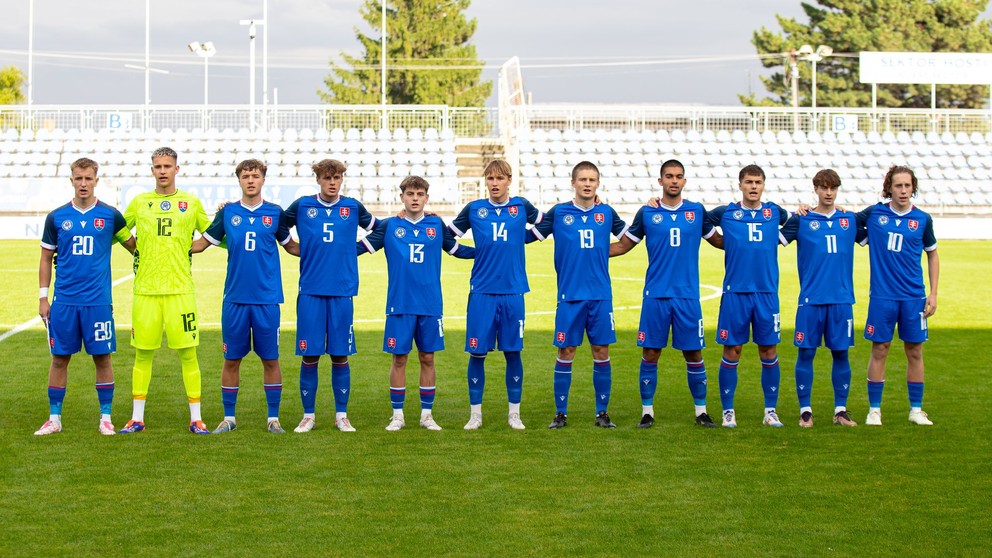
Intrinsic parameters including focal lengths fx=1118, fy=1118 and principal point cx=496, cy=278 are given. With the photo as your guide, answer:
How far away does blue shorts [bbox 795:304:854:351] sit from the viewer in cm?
724

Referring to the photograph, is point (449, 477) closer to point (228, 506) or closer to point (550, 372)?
point (228, 506)

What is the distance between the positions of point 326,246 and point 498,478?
2.00 metres

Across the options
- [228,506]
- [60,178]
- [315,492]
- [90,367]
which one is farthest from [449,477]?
[60,178]

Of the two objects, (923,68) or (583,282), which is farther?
(923,68)

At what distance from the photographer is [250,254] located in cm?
690

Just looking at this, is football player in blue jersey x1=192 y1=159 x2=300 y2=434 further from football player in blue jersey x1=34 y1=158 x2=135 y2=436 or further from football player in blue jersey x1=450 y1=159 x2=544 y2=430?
football player in blue jersey x1=450 y1=159 x2=544 y2=430

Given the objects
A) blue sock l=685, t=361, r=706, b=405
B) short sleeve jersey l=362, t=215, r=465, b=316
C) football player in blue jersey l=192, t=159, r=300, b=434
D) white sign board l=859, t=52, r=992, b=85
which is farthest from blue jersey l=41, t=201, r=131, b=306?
white sign board l=859, t=52, r=992, b=85

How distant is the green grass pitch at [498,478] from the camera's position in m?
4.79

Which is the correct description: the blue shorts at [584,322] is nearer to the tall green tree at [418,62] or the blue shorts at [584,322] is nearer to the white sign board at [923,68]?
the white sign board at [923,68]

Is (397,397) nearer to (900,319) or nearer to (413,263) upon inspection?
(413,263)

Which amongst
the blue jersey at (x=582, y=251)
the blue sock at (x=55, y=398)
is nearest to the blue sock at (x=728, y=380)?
the blue jersey at (x=582, y=251)

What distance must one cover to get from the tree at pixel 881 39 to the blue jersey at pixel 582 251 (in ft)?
168

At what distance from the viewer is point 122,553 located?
180 inches

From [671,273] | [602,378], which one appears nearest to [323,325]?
[602,378]
